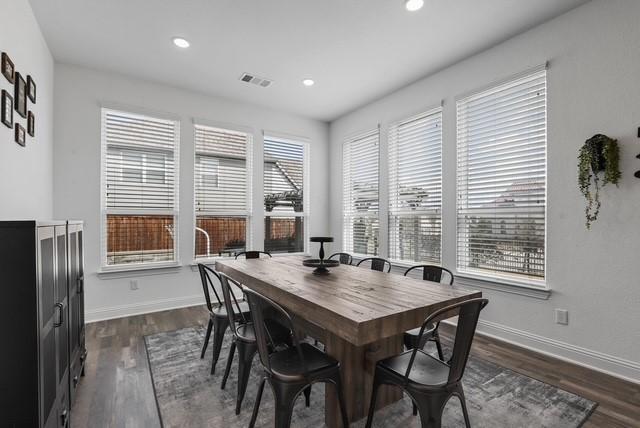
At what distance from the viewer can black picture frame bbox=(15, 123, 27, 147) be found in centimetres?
243

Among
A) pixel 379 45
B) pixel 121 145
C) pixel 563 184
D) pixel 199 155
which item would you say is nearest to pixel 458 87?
pixel 379 45

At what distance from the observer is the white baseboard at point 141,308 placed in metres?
3.92

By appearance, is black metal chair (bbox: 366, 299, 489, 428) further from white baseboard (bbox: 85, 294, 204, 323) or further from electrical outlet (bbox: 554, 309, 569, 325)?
white baseboard (bbox: 85, 294, 204, 323)

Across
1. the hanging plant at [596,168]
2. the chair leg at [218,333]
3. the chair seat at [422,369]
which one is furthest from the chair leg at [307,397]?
the hanging plant at [596,168]

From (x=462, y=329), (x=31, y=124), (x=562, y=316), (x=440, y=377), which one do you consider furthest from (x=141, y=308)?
(x=562, y=316)

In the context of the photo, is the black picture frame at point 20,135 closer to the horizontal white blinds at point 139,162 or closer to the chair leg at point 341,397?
the horizontal white blinds at point 139,162

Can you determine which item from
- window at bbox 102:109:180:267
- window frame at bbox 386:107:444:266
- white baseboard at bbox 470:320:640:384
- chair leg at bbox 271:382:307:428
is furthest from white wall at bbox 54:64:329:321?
white baseboard at bbox 470:320:640:384

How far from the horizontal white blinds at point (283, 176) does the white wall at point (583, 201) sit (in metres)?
3.21

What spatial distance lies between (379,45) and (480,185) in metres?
1.85

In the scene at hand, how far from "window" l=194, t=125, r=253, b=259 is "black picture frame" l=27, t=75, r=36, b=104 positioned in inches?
76.0

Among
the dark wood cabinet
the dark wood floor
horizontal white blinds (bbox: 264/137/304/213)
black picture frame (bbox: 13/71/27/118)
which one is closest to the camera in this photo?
the dark wood cabinet

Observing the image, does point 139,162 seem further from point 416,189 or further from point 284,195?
point 416,189

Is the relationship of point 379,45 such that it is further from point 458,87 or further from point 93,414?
point 93,414

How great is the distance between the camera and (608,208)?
2.62 metres
